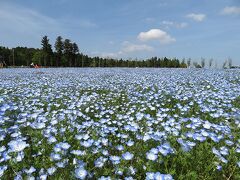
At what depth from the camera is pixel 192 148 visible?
319 cm

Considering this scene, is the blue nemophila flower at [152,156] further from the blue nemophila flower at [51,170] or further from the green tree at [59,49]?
the green tree at [59,49]

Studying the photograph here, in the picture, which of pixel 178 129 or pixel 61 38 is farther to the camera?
pixel 61 38

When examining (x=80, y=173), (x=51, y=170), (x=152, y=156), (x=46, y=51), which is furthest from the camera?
(x=46, y=51)

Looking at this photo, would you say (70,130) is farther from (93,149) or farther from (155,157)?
(155,157)

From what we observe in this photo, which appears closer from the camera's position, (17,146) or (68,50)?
(17,146)

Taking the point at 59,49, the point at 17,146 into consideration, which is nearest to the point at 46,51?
the point at 59,49

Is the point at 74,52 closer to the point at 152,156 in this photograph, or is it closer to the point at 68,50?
the point at 68,50

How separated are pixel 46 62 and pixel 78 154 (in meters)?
58.0

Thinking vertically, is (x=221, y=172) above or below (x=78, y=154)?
below

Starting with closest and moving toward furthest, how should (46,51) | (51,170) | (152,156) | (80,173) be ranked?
1. (80,173)
2. (51,170)
3. (152,156)
4. (46,51)

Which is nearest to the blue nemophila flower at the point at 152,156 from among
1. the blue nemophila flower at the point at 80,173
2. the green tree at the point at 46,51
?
the blue nemophila flower at the point at 80,173

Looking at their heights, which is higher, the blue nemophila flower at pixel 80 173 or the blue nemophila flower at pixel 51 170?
the blue nemophila flower at pixel 80 173

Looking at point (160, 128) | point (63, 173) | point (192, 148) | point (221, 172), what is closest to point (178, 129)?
point (160, 128)

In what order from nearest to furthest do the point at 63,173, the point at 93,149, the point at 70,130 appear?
the point at 63,173, the point at 93,149, the point at 70,130
